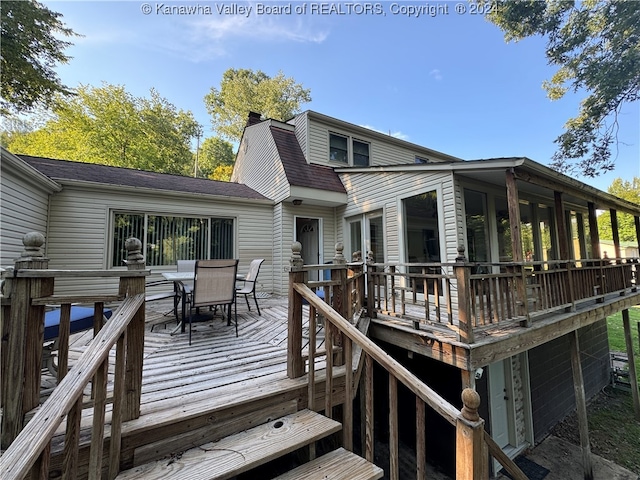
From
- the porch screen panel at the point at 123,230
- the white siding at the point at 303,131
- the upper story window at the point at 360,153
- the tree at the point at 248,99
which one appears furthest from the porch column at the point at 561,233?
the tree at the point at 248,99

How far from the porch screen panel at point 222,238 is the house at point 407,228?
4cm

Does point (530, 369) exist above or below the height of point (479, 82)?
below

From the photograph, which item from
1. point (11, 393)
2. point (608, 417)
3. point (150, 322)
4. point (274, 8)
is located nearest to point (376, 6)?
point (274, 8)

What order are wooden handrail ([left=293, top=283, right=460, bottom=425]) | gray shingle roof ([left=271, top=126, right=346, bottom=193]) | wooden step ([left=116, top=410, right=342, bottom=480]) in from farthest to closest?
gray shingle roof ([left=271, top=126, right=346, bottom=193])
wooden step ([left=116, top=410, right=342, bottom=480])
wooden handrail ([left=293, top=283, right=460, bottom=425])

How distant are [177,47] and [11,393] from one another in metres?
9.74

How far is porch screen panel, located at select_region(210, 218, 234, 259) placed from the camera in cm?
714

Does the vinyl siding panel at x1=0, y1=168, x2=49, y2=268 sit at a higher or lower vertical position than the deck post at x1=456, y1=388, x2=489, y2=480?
higher

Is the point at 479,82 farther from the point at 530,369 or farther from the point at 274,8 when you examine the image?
the point at 530,369

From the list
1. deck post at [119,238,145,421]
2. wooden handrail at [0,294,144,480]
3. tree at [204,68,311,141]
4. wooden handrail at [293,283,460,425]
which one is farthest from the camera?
tree at [204,68,311,141]

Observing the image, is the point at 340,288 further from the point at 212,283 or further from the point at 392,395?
the point at 212,283

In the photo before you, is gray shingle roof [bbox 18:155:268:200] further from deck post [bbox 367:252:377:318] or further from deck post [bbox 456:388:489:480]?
deck post [bbox 456:388:489:480]

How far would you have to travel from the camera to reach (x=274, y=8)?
6.76 meters

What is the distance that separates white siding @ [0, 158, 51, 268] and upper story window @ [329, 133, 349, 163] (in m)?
6.94

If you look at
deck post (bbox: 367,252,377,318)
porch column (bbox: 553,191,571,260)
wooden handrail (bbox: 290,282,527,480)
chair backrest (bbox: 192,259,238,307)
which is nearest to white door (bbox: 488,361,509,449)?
porch column (bbox: 553,191,571,260)
